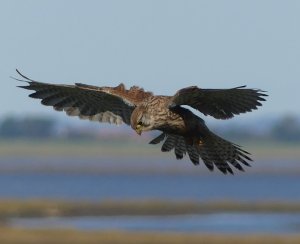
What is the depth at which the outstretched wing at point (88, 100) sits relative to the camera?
17.2 metres

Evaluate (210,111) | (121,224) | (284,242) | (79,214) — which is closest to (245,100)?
(210,111)

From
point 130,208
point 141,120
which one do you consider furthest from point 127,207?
point 141,120

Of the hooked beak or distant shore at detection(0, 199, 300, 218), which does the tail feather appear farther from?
distant shore at detection(0, 199, 300, 218)

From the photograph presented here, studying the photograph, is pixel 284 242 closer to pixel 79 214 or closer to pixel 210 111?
pixel 79 214

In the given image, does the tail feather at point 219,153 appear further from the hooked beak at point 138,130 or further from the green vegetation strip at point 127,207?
the green vegetation strip at point 127,207

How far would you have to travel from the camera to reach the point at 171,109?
16391 mm

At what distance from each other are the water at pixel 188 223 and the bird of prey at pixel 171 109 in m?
20.3

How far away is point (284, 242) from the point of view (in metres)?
34.9

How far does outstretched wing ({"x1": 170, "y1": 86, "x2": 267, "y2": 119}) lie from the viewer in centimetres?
1602

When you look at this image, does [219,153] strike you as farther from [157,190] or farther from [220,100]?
[157,190]

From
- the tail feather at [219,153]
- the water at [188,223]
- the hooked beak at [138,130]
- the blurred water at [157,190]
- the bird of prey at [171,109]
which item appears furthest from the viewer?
the blurred water at [157,190]

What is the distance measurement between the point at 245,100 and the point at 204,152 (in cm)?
120

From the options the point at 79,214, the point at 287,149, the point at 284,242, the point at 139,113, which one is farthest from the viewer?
the point at 287,149

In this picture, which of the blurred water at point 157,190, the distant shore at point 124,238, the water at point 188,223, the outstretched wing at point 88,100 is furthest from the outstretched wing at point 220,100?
the blurred water at point 157,190
